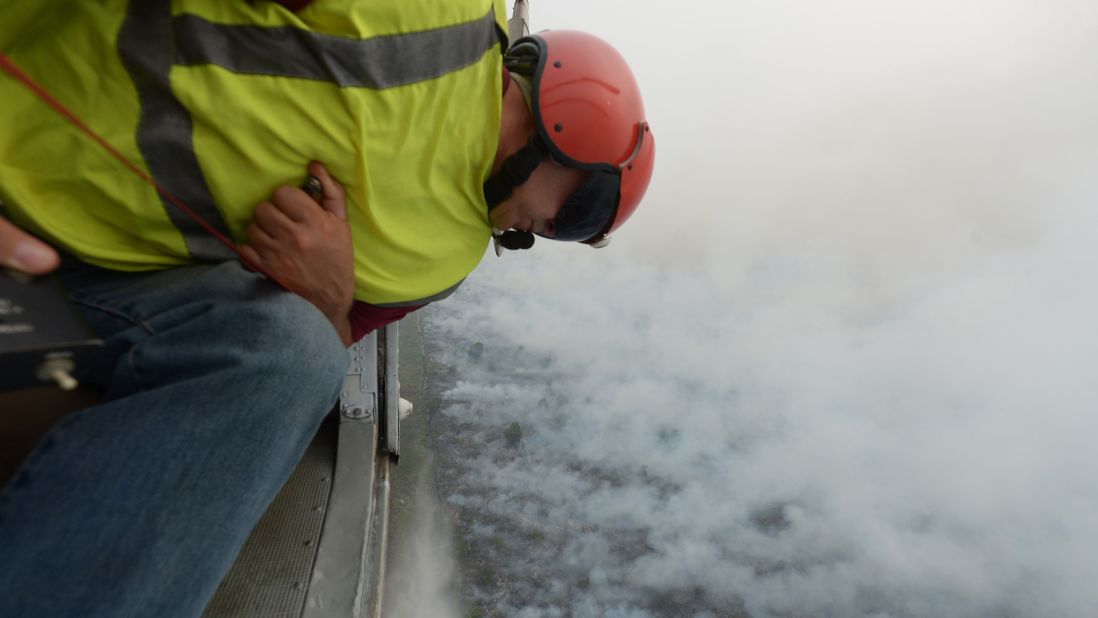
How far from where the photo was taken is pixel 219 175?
1.09 meters

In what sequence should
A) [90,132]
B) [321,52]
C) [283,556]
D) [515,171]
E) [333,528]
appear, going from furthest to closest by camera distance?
[333,528], [283,556], [515,171], [321,52], [90,132]

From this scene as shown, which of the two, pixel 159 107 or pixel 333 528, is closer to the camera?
pixel 159 107

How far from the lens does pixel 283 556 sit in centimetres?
197

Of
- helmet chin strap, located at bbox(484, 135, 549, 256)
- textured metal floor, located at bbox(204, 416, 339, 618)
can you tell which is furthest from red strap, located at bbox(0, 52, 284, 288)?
textured metal floor, located at bbox(204, 416, 339, 618)

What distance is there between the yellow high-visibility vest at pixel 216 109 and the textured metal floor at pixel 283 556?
3.71ft

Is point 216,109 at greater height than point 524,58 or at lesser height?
lesser

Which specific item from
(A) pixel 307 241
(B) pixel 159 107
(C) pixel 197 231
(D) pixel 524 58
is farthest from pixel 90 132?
(D) pixel 524 58

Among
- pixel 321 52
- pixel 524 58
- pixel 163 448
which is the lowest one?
pixel 163 448

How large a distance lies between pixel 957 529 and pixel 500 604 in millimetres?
4414

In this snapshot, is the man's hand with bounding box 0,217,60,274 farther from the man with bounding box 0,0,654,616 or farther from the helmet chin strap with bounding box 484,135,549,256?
the helmet chin strap with bounding box 484,135,549,256

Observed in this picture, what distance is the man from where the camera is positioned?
0.89m

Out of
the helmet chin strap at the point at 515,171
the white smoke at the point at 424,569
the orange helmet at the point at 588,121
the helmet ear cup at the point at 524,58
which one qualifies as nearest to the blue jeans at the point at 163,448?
the helmet chin strap at the point at 515,171

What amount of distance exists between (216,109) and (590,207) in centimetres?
94

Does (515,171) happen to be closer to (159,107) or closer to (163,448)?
(159,107)
